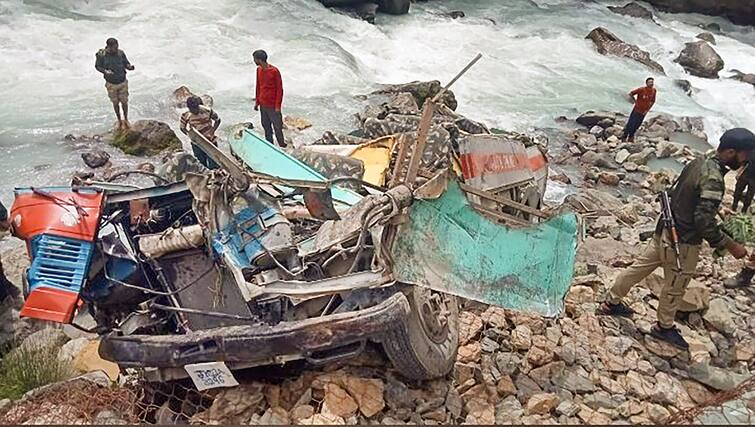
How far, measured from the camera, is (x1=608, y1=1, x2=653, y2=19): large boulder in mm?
20347

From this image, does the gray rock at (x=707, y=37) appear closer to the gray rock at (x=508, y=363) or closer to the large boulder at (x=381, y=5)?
the large boulder at (x=381, y=5)

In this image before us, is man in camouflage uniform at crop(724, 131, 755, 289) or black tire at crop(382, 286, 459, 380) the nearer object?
black tire at crop(382, 286, 459, 380)

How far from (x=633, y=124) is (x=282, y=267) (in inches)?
373

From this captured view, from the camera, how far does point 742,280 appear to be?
5.41 m

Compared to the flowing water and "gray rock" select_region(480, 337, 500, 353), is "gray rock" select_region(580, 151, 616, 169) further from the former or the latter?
"gray rock" select_region(480, 337, 500, 353)

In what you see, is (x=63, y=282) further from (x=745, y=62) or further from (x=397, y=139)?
(x=745, y=62)

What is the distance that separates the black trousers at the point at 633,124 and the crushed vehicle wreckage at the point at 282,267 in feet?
26.6

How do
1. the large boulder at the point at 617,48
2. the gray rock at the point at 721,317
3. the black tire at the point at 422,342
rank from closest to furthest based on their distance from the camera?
the black tire at the point at 422,342, the gray rock at the point at 721,317, the large boulder at the point at 617,48

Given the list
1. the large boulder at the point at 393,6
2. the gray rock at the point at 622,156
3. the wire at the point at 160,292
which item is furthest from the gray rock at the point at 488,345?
the large boulder at the point at 393,6

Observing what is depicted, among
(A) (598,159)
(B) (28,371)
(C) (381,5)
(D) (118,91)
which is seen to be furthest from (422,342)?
(C) (381,5)

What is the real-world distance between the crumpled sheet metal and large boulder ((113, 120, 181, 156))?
6.55 meters

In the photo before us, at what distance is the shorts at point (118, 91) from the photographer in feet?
28.0

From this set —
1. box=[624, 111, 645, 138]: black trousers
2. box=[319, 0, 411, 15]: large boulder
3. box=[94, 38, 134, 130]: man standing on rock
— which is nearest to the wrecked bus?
box=[94, 38, 134, 130]: man standing on rock

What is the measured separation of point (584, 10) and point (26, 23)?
53.5 feet
